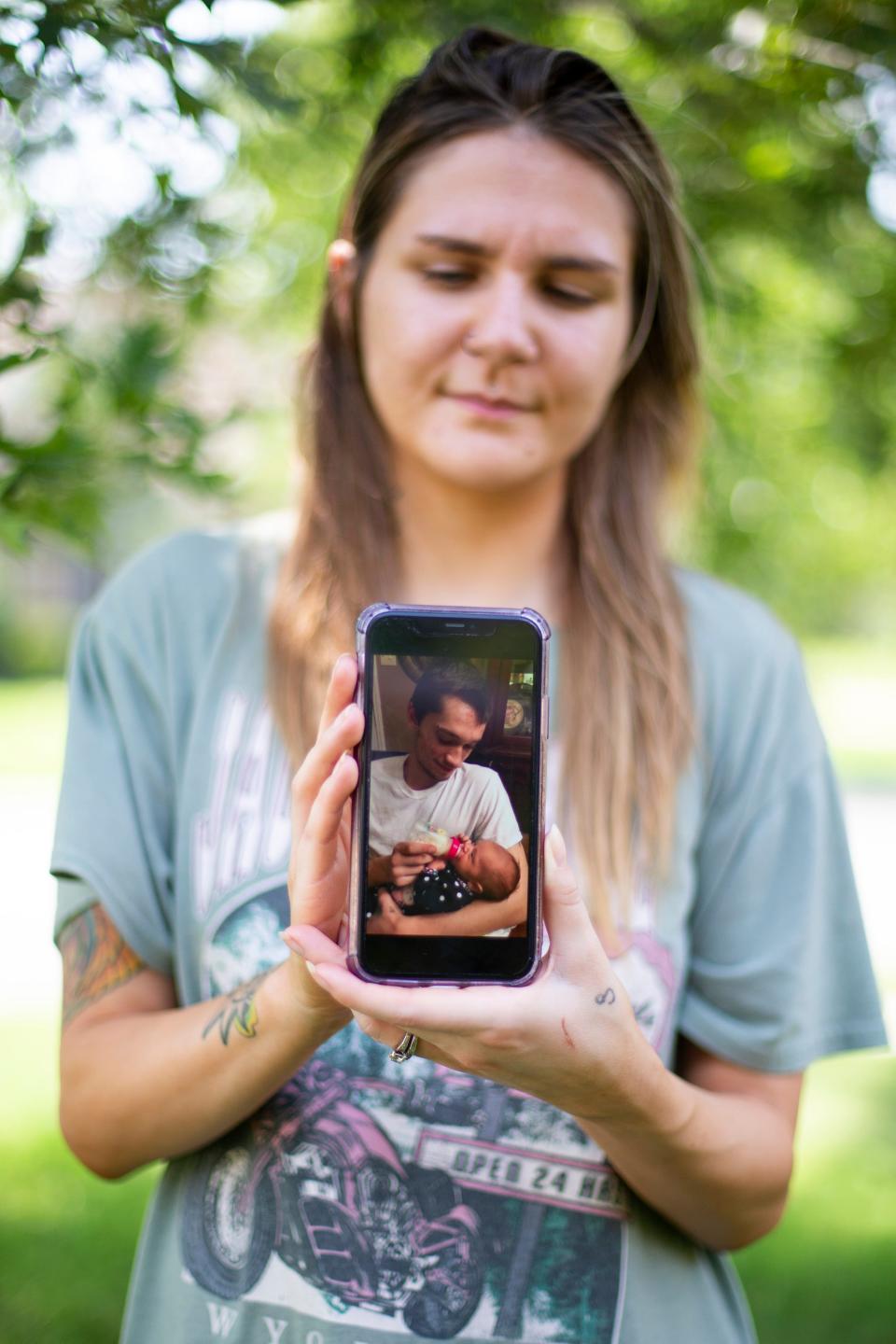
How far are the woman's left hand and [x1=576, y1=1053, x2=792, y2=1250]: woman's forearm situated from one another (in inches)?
5.7

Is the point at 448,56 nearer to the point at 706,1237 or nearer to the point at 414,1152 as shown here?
the point at 414,1152

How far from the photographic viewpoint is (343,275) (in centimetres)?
212

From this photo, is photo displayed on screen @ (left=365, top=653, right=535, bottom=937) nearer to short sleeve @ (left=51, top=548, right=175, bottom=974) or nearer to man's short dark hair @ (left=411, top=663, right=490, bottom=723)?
man's short dark hair @ (left=411, top=663, right=490, bottom=723)

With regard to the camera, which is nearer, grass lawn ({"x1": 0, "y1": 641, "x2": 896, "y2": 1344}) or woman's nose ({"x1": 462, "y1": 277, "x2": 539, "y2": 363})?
woman's nose ({"x1": 462, "y1": 277, "x2": 539, "y2": 363})

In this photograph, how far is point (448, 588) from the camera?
6.93ft

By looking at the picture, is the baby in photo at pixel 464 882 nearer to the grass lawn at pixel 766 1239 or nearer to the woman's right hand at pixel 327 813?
the woman's right hand at pixel 327 813

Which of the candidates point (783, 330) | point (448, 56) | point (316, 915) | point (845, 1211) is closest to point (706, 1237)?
point (316, 915)

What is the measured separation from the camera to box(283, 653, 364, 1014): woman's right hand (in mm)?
1283

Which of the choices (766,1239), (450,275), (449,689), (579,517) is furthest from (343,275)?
(766,1239)

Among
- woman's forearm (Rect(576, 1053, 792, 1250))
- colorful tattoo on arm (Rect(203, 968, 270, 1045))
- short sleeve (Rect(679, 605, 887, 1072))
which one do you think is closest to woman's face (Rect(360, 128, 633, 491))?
short sleeve (Rect(679, 605, 887, 1072))

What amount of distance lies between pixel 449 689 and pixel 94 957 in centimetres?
79

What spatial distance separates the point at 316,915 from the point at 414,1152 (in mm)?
565

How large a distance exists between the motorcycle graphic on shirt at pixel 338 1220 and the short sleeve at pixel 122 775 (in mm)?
316

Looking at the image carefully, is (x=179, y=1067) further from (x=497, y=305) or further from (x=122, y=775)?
(x=497, y=305)
